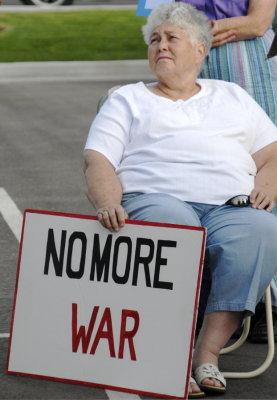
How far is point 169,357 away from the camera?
4.50m

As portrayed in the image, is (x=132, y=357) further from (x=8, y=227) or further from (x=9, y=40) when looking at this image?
(x=9, y=40)

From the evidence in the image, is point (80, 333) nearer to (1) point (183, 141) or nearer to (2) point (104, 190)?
(2) point (104, 190)

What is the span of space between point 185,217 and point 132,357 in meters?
0.58

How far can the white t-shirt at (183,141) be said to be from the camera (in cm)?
486

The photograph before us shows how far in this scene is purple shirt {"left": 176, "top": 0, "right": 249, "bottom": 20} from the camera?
536 centimetres

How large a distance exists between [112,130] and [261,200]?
0.68 meters

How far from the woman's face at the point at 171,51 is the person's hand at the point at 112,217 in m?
0.75

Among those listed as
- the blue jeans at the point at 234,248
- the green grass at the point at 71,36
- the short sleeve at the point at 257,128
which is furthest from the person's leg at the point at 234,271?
the green grass at the point at 71,36

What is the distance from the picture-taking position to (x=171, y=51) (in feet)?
16.6

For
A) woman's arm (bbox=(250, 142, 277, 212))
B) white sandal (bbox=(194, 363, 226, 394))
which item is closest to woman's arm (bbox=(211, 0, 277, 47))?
woman's arm (bbox=(250, 142, 277, 212))

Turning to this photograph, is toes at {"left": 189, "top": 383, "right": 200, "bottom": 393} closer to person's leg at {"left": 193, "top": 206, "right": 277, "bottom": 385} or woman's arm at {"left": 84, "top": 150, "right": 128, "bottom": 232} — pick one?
person's leg at {"left": 193, "top": 206, "right": 277, "bottom": 385}

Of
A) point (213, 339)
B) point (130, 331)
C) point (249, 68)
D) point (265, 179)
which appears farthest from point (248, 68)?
point (130, 331)

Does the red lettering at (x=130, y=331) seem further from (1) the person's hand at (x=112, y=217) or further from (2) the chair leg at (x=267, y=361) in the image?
(2) the chair leg at (x=267, y=361)

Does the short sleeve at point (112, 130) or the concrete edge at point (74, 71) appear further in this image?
the concrete edge at point (74, 71)
